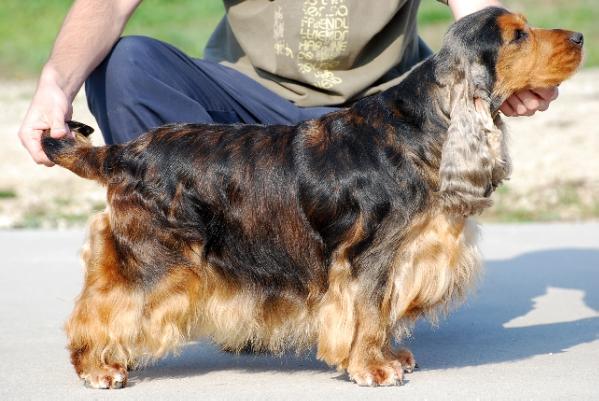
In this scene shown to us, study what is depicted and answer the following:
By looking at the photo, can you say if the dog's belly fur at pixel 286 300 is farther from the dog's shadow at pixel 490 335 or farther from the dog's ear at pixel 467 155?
the dog's shadow at pixel 490 335

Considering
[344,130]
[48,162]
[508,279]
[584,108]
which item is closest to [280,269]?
[344,130]

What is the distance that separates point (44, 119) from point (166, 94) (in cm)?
68

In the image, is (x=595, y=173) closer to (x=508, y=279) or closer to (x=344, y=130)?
(x=508, y=279)

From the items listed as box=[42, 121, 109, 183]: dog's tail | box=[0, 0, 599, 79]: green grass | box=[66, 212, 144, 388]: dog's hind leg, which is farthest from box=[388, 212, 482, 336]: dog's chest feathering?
box=[0, 0, 599, 79]: green grass

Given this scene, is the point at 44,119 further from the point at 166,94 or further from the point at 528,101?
the point at 528,101

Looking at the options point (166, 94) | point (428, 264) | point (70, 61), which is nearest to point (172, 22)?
point (166, 94)

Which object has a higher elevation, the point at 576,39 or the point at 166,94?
the point at 576,39

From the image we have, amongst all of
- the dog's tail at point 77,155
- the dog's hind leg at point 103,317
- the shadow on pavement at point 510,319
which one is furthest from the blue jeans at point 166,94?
the shadow on pavement at point 510,319

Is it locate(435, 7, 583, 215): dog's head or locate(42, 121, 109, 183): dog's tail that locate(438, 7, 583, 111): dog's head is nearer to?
locate(435, 7, 583, 215): dog's head

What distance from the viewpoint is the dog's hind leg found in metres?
4.08

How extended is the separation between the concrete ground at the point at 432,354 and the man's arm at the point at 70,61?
96cm

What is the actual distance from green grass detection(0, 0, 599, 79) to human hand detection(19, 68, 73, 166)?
13.1 m

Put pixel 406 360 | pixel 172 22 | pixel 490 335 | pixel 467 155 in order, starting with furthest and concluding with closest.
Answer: pixel 172 22 < pixel 490 335 < pixel 406 360 < pixel 467 155

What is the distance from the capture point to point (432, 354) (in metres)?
4.68
